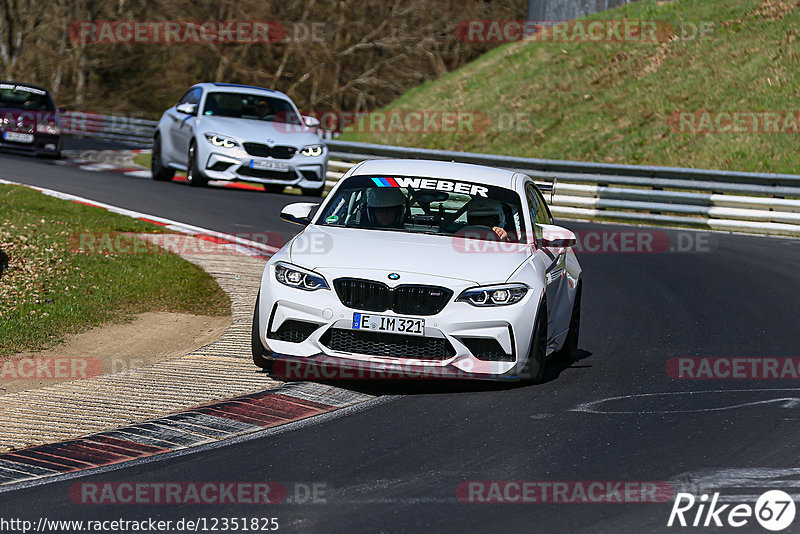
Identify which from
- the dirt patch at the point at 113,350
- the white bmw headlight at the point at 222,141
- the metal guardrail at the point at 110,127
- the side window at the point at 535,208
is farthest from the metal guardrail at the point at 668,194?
the metal guardrail at the point at 110,127

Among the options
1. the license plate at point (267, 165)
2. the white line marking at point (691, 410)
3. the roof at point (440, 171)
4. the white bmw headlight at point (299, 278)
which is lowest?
the white line marking at point (691, 410)

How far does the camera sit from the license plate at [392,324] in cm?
757

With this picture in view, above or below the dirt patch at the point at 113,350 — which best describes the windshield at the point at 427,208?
above

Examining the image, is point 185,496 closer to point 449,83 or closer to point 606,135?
point 606,135

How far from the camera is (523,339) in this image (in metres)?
7.76

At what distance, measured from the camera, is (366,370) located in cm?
764

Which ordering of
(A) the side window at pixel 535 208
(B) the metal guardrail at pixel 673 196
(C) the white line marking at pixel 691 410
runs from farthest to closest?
1. (B) the metal guardrail at pixel 673 196
2. (A) the side window at pixel 535 208
3. (C) the white line marking at pixel 691 410

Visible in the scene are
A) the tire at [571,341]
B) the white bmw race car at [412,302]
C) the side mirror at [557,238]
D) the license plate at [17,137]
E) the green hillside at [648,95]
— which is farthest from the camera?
the green hillside at [648,95]

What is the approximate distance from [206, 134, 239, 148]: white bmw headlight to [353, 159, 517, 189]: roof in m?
10.4

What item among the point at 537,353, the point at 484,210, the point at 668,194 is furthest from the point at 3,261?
the point at 668,194

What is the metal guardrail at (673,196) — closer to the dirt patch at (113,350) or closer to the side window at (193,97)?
the side window at (193,97)

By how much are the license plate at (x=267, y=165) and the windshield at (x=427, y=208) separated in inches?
414

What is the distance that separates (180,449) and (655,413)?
9.56 ft

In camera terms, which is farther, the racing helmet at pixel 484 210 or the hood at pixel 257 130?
the hood at pixel 257 130
